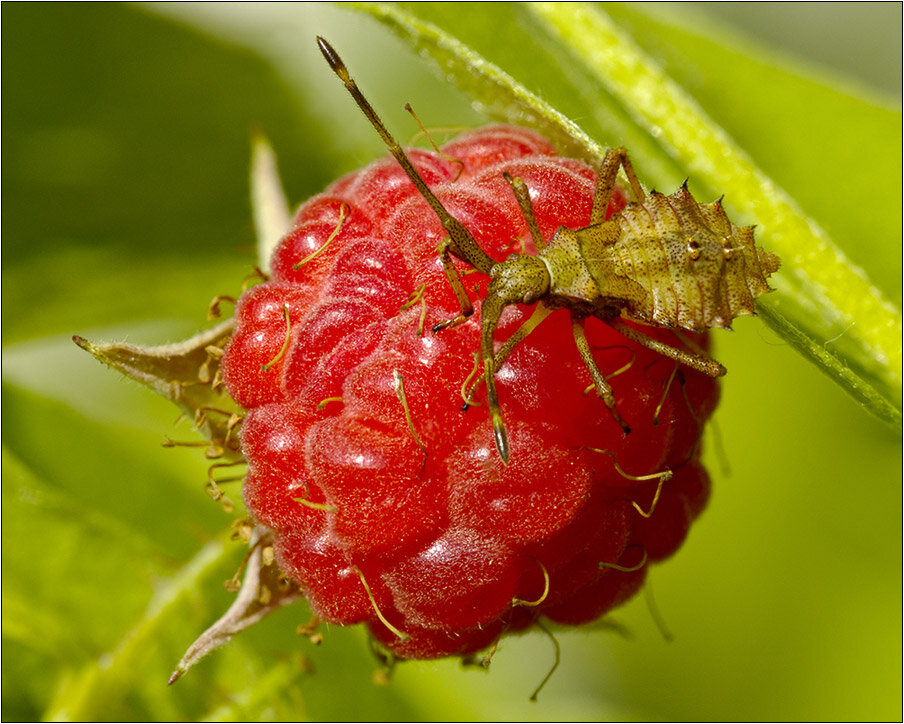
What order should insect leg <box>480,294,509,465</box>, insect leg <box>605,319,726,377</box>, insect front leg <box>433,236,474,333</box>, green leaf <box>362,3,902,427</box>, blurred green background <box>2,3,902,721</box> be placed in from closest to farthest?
1. insect leg <box>480,294,509,465</box>
2. insect front leg <box>433,236,474,333</box>
3. insect leg <box>605,319,726,377</box>
4. green leaf <box>362,3,902,427</box>
5. blurred green background <box>2,3,902,721</box>

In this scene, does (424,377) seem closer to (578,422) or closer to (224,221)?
(578,422)

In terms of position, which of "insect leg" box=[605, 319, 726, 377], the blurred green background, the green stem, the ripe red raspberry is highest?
the green stem

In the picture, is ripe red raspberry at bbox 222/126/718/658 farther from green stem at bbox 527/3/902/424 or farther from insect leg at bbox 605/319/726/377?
green stem at bbox 527/3/902/424

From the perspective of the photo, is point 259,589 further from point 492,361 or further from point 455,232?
point 455,232

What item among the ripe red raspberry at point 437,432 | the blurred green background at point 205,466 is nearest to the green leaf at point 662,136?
the ripe red raspberry at point 437,432

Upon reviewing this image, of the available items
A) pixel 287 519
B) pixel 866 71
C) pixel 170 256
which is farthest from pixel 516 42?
pixel 866 71

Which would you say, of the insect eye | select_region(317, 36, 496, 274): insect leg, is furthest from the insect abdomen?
select_region(317, 36, 496, 274): insect leg

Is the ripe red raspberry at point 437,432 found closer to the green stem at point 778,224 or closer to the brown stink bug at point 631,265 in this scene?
the brown stink bug at point 631,265
